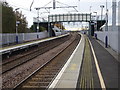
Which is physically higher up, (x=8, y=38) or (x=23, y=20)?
(x=23, y=20)

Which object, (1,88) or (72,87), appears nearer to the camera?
(72,87)

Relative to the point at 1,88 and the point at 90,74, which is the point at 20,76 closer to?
the point at 1,88

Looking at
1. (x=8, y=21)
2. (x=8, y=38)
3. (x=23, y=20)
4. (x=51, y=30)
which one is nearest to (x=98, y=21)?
(x=51, y=30)

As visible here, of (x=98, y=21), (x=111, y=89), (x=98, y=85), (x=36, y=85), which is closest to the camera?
(x=111, y=89)

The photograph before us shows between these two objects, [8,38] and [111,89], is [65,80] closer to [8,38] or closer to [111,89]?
[111,89]

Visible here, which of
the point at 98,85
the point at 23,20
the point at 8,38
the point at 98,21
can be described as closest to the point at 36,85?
the point at 98,85

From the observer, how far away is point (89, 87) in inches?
344

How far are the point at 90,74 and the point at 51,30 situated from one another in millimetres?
67648

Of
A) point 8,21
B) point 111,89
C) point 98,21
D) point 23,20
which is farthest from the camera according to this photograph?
point 98,21

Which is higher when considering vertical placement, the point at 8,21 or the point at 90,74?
the point at 8,21

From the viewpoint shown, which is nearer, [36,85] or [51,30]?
[36,85]

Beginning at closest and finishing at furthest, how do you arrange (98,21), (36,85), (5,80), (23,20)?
(36,85) → (5,80) → (23,20) → (98,21)

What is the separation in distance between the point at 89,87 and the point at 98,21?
67.8m

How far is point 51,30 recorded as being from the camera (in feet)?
258
